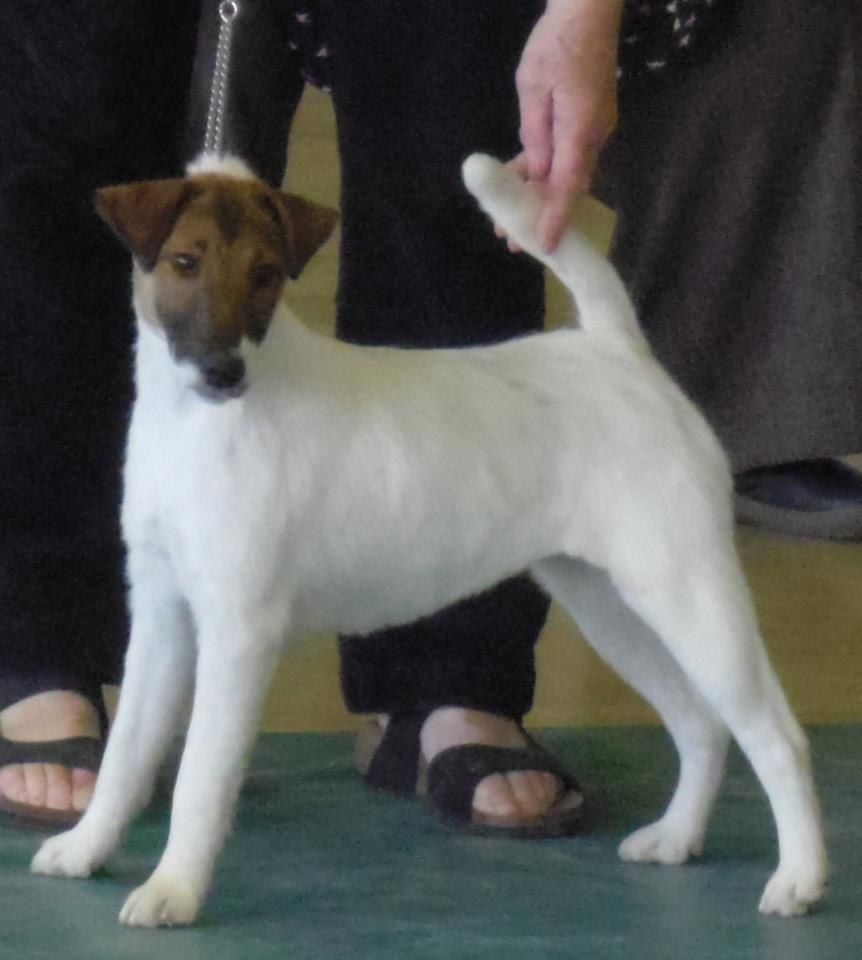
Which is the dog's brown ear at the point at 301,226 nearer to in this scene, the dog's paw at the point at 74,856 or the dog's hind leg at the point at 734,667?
the dog's hind leg at the point at 734,667

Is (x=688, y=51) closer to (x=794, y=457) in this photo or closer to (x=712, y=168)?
(x=712, y=168)

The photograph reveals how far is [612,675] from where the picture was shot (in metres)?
2.31

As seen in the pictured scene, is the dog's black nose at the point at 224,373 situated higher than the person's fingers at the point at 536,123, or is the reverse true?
the person's fingers at the point at 536,123

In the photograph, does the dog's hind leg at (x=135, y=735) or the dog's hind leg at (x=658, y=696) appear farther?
the dog's hind leg at (x=658, y=696)

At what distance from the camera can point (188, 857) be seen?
1.27 m

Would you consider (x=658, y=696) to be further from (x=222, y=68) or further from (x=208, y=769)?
(x=222, y=68)

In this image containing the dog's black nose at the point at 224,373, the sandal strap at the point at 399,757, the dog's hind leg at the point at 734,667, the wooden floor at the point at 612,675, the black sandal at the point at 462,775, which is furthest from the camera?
the wooden floor at the point at 612,675

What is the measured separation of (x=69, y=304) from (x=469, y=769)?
0.60 meters

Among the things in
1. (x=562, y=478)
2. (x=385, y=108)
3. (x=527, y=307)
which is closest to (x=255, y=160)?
(x=385, y=108)

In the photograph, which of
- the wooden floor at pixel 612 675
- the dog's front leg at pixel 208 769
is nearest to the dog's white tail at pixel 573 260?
the dog's front leg at pixel 208 769

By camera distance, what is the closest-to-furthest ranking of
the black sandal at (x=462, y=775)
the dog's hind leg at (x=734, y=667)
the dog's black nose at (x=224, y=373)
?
the dog's black nose at (x=224, y=373) < the dog's hind leg at (x=734, y=667) < the black sandal at (x=462, y=775)

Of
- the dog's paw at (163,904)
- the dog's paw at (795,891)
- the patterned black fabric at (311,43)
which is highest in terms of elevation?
the patterned black fabric at (311,43)

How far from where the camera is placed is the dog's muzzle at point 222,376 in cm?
119

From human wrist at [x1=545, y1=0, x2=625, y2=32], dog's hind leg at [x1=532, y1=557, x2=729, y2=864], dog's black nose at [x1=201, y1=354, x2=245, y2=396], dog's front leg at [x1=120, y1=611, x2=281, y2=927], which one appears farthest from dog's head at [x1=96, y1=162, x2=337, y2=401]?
dog's hind leg at [x1=532, y1=557, x2=729, y2=864]
